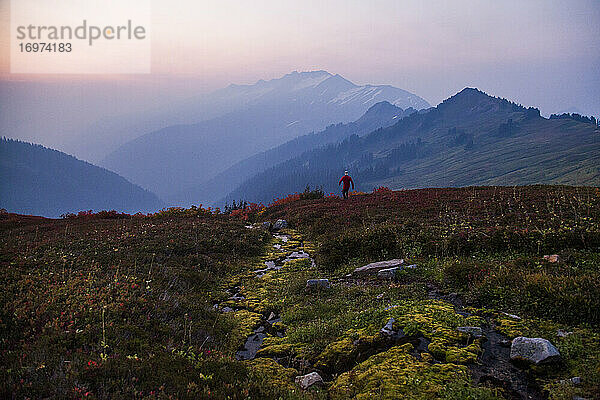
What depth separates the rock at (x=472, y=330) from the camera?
701cm

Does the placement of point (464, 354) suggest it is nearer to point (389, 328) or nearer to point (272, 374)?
Result: point (389, 328)

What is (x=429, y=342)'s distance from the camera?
22.7 feet

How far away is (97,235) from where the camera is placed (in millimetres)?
18984

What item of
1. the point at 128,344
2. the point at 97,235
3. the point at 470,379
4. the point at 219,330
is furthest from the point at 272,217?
the point at 470,379

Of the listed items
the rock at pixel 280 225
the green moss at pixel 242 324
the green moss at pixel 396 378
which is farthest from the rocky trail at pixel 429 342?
the rock at pixel 280 225

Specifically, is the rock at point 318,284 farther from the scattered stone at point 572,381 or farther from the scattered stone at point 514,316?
the scattered stone at point 572,381

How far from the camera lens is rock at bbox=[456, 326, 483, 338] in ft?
23.0

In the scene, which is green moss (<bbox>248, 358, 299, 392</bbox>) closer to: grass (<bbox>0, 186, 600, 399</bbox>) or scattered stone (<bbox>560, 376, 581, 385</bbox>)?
grass (<bbox>0, 186, 600, 399</bbox>)

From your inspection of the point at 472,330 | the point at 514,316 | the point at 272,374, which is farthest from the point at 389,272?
the point at 272,374

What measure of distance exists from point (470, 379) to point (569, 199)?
62.0 ft

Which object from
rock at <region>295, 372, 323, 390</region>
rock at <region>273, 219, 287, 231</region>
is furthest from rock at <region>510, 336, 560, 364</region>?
rock at <region>273, 219, 287, 231</region>

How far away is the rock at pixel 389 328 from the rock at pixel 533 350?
2277 millimetres

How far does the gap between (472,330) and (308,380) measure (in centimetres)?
370

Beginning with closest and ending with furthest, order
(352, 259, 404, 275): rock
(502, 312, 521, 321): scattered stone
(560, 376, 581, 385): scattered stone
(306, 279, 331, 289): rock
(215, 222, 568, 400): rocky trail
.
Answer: (560, 376, 581, 385): scattered stone, (215, 222, 568, 400): rocky trail, (502, 312, 521, 321): scattered stone, (306, 279, 331, 289): rock, (352, 259, 404, 275): rock
